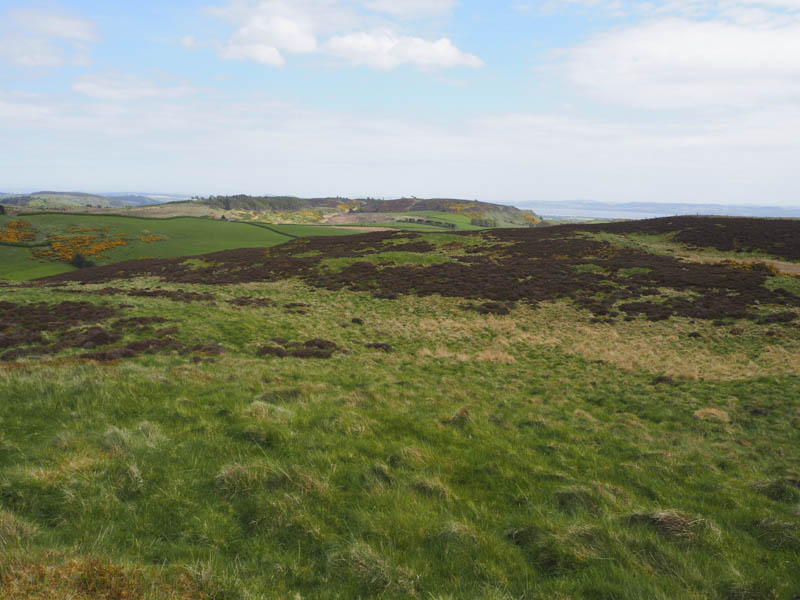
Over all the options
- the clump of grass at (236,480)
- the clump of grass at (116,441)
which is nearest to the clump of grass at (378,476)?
the clump of grass at (236,480)

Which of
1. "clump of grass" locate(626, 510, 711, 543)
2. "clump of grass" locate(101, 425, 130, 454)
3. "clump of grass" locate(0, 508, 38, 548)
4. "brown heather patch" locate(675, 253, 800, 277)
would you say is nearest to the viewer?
"clump of grass" locate(0, 508, 38, 548)

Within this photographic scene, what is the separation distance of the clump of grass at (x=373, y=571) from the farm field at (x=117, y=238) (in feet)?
247

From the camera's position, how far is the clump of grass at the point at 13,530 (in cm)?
411

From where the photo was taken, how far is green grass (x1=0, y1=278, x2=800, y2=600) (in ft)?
14.5

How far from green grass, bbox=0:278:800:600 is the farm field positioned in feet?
227

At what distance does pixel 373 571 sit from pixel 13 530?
159 inches

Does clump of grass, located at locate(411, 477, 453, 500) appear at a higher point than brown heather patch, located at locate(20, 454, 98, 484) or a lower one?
lower

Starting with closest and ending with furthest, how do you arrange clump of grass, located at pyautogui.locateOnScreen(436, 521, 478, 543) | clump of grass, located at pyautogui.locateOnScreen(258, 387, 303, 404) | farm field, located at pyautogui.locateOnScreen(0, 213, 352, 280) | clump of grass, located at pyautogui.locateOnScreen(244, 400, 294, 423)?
clump of grass, located at pyautogui.locateOnScreen(436, 521, 478, 543) → clump of grass, located at pyautogui.locateOnScreen(244, 400, 294, 423) → clump of grass, located at pyautogui.locateOnScreen(258, 387, 303, 404) → farm field, located at pyautogui.locateOnScreen(0, 213, 352, 280)

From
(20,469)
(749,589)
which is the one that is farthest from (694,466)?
(20,469)

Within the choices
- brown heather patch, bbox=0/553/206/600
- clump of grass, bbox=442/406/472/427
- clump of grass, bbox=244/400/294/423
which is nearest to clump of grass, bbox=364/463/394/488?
clump of grass, bbox=244/400/294/423

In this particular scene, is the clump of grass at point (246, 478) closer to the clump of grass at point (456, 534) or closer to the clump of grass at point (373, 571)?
the clump of grass at point (373, 571)

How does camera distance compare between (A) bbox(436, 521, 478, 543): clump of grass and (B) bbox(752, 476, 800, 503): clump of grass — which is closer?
(A) bbox(436, 521, 478, 543): clump of grass

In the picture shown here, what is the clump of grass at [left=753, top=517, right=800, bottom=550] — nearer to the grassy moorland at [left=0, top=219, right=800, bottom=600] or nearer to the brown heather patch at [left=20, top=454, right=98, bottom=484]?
the grassy moorland at [left=0, top=219, right=800, bottom=600]

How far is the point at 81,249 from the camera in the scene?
2756 inches
